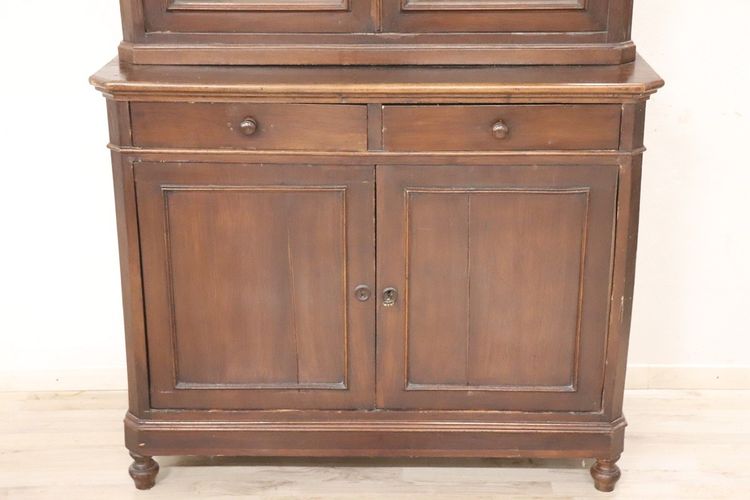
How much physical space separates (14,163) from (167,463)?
94cm

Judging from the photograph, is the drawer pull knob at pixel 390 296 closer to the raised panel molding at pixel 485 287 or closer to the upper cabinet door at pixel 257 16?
the raised panel molding at pixel 485 287

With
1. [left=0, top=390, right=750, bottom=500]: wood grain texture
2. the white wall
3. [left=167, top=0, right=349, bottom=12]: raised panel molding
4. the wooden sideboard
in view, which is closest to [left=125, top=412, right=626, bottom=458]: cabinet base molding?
the wooden sideboard

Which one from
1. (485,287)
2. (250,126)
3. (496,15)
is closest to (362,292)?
(485,287)

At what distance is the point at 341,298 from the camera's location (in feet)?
8.18

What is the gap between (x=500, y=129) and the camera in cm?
230

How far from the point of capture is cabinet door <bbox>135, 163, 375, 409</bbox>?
7.86 ft

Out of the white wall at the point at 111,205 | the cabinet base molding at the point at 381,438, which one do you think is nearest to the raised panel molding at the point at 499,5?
the white wall at the point at 111,205

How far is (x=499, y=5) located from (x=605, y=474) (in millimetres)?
1165

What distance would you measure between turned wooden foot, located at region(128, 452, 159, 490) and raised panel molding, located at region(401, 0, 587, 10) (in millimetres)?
1271

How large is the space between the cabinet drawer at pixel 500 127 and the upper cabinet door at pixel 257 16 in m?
0.26

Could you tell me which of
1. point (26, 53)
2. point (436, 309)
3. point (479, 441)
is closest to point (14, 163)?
point (26, 53)

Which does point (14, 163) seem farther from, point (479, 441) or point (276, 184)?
point (479, 441)

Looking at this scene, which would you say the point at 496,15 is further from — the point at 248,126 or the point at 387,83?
the point at 248,126

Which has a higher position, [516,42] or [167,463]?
[516,42]
